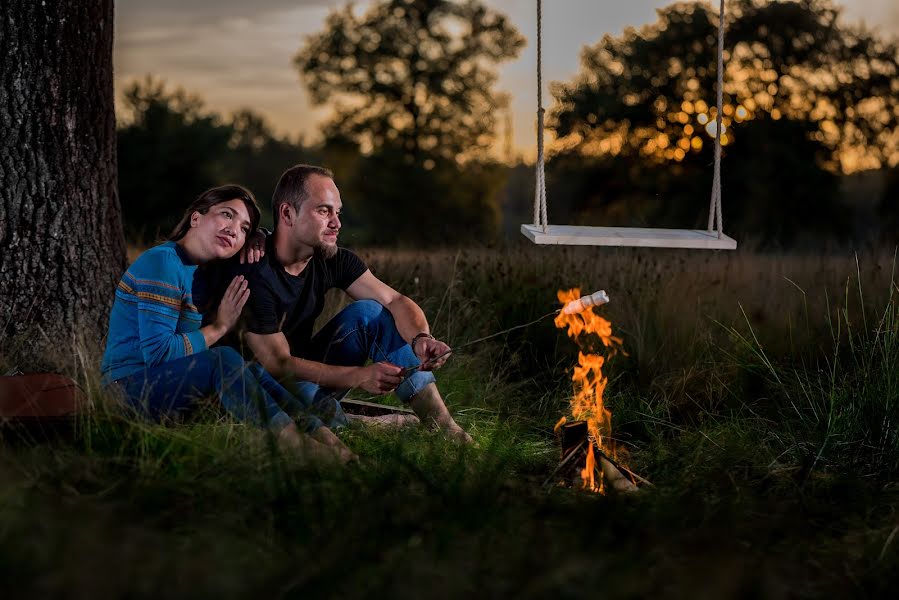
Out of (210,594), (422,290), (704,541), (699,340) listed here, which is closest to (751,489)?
(704,541)

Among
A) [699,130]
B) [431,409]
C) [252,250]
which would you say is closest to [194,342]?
[252,250]

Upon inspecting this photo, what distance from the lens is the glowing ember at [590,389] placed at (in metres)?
3.30

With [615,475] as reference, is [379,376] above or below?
above

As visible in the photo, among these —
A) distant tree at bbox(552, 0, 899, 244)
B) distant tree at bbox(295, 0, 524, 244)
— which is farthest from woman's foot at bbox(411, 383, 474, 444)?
distant tree at bbox(295, 0, 524, 244)

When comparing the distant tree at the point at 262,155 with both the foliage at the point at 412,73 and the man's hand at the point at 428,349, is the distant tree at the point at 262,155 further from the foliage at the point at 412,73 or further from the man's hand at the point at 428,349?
the man's hand at the point at 428,349

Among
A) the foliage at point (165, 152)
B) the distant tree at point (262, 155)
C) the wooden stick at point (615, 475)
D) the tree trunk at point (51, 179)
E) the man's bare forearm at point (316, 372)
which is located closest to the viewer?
the wooden stick at point (615, 475)

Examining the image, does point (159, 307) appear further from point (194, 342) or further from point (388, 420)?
point (388, 420)

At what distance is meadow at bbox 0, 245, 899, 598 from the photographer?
2.02 metres

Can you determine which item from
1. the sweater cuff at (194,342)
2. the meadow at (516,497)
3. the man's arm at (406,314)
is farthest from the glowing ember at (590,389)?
the sweater cuff at (194,342)

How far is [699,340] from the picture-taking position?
4.88 meters

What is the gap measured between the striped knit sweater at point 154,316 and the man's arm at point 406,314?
80 centimetres

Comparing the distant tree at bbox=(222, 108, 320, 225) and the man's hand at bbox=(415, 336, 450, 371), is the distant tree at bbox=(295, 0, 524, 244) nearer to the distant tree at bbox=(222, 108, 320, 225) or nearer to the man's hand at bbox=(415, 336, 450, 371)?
the distant tree at bbox=(222, 108, 320, 225)

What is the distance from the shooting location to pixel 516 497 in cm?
273

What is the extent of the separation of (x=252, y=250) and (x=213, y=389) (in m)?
0.58
